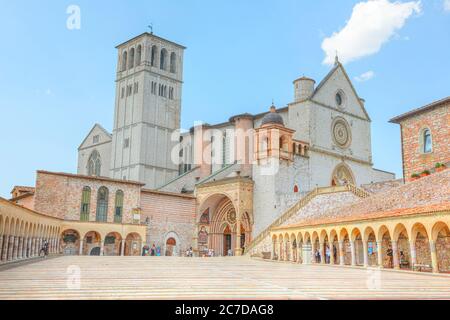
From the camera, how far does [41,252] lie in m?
28.5

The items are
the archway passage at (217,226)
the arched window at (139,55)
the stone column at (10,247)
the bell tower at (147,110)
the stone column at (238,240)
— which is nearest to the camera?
the stone column at (10,247)

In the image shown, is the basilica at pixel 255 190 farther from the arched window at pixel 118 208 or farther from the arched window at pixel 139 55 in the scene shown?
the arched window at pixel 139 55

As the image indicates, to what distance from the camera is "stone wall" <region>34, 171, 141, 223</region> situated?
32.5m

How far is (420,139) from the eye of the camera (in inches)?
1099

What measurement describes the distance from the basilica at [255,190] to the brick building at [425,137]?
2.5 inches

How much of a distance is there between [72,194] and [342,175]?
916 inches

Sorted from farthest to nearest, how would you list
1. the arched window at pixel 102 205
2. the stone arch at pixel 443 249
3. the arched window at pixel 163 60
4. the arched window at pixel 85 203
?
1. the arched window at pixel 163 60
2. the arched window at pixel 102 205
3. the arched window at pixel 85 203
4. the stone arch at pixel 443 249

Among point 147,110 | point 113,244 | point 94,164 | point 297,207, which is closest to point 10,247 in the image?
point 113,244

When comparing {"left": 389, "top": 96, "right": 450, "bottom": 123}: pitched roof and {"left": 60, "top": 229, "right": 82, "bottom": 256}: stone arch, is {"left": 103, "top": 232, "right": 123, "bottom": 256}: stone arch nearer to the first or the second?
{"left": 60, "top": 229, "right": 82, "bottom": 256}: stone arch

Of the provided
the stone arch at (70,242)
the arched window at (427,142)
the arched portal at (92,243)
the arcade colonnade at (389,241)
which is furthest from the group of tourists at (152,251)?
the arched window at (427,142)

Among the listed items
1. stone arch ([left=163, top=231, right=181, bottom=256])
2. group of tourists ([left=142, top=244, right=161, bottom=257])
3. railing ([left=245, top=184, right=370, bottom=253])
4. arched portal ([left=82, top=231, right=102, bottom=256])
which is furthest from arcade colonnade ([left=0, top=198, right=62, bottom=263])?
railing ([left=245, top=184, right=370, bottom=253])

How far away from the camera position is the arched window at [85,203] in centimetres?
3425
